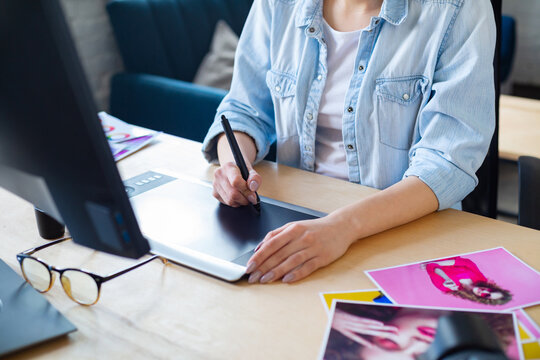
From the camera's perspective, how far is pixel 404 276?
0.83 m

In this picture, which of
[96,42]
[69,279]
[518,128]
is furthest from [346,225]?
[96,42]

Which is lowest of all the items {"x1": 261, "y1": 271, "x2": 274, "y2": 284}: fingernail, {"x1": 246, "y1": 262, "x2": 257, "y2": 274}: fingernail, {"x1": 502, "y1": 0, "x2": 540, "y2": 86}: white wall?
{"x1": 502, "y1": 0, "x2": 540, "y2": 86}: white wall

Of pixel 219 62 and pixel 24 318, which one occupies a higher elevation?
pixel 24 318

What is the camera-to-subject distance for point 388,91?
1131 mm

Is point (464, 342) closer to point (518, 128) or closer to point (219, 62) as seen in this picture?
point (518, 128)

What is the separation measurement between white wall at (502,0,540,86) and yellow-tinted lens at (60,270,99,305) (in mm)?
4061

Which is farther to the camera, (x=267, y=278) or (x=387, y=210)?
(x=387, y=210)

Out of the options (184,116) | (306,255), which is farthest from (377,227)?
(184,116)

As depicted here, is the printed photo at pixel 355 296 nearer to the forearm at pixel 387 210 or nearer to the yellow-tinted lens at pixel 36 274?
the forearm at pixel 387 210

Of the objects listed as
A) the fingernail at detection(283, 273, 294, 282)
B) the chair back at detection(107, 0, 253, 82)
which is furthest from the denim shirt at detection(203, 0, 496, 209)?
the chair back at detection(107, 0, 253, 82)

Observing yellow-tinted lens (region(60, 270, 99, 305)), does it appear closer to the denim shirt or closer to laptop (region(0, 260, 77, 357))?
laptop (region(0, 260, 77, 357))

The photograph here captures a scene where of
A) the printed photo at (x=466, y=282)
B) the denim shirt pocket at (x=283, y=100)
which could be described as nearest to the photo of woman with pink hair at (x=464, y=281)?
the printed photo at (x=466, y=282)

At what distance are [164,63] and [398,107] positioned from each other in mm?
1421

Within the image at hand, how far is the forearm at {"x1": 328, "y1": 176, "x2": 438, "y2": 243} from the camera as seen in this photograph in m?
0.92
